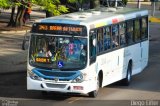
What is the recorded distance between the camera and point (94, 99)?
1961 cm

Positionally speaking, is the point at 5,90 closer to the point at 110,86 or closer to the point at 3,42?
the point at 110,86

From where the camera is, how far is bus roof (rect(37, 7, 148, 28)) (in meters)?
19.4

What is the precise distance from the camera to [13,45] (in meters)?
37.0

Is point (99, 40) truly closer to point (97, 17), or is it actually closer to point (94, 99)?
point (97, 17)

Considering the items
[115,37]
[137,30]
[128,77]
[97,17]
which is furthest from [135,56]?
[97,17]

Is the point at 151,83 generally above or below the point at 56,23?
below

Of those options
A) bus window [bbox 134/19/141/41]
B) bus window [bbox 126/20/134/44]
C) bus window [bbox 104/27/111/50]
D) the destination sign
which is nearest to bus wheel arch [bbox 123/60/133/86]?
bus window [bbox 126/20/134/44]

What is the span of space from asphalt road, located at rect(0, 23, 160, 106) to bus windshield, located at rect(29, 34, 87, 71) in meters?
1.18

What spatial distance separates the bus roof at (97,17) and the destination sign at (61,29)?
0.15 m

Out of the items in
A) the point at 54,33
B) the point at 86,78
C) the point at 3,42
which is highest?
the point at 54,33

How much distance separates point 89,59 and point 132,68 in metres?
5.87

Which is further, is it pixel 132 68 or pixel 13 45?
pixel 13 45

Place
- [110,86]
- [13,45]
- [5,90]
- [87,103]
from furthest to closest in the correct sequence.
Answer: [13,45], [110,86], [5,90], [87,103]

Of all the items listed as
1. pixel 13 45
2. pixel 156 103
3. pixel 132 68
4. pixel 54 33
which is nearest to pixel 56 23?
pixel 54 33
